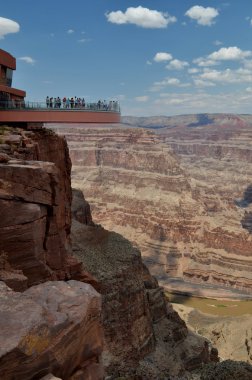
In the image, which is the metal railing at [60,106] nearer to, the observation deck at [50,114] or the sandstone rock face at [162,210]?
the observation deck at [50,114]

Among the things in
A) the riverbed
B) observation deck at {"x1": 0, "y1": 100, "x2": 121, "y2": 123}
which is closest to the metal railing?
observation deck at {"x1": 0, "y1": 100, "x2": 121, "y2": 123}

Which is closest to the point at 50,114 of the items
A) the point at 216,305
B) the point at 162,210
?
the point at 216,305

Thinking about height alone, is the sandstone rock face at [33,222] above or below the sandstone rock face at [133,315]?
above

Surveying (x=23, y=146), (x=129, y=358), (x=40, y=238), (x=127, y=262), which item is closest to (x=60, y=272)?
(x=40, y=238)

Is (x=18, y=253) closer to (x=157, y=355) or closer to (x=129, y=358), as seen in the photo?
(x=129, y=358)

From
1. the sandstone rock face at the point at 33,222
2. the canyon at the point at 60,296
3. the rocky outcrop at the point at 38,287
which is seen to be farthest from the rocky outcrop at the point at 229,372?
the sandstone rock face at the point at 33,222

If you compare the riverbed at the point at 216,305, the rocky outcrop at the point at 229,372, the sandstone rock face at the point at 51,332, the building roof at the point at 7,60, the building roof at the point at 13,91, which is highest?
the building roof at the point at 7,60
